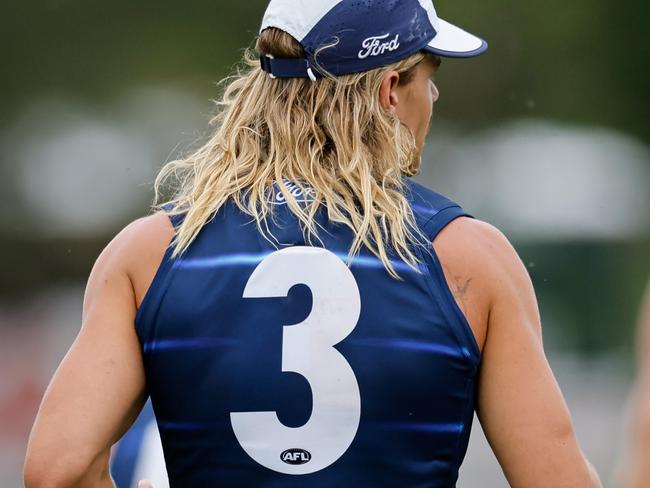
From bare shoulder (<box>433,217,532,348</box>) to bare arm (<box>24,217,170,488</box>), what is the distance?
624mm

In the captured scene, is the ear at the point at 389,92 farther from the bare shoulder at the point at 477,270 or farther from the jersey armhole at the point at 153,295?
the jersey armhole at the point at 153,295

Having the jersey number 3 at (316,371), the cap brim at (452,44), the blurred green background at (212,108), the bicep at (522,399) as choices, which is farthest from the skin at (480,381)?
the blurred green background at (212,108)

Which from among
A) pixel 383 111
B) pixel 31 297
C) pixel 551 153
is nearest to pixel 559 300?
pixel 551 153

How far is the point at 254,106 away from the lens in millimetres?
2578

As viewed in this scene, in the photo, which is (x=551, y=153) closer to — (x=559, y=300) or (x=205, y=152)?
(x=559, y=300)

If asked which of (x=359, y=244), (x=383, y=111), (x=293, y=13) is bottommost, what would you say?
(x=359, y=244)

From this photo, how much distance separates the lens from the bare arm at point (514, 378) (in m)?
2.30

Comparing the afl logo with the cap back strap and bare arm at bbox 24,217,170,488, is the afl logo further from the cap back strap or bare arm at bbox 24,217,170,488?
the cap back strap

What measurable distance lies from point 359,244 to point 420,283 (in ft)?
0.47

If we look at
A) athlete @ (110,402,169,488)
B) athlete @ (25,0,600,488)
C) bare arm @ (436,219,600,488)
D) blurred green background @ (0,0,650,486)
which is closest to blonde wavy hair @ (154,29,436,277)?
athlete @ (25,0,600,488)

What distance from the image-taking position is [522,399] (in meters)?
2.31

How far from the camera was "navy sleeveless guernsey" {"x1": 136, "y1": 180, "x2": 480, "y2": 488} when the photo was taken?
7.52 feet

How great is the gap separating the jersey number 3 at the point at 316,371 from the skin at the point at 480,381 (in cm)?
22

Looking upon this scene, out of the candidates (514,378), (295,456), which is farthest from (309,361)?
(514,378)
